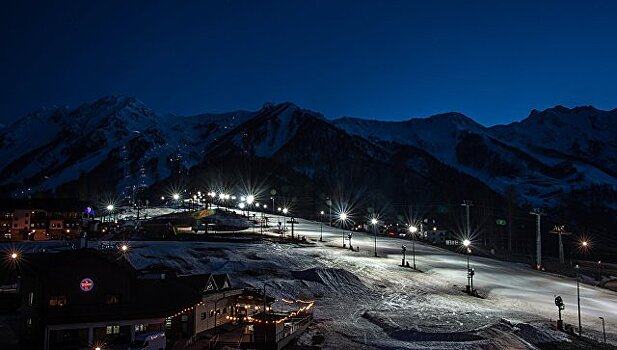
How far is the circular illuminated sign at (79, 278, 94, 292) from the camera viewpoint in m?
32.4

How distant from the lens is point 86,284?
32625mm

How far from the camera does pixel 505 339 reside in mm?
37219

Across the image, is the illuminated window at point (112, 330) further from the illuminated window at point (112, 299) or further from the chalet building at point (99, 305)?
the illuminated window at point (112, 299)

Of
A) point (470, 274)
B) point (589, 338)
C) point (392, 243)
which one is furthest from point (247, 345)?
point (392, 243)

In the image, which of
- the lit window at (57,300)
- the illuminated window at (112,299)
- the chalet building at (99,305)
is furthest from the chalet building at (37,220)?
the illuminated window at (112,299)

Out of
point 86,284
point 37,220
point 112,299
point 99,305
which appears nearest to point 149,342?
point 112,299

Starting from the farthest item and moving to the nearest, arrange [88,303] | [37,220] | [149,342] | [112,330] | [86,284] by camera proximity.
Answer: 1. [37,220]
2. [86,284]
3. [88,303]
4. [112,330]
5. [149,342]

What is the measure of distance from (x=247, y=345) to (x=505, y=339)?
20.5 meters

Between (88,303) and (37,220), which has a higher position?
(37,220)

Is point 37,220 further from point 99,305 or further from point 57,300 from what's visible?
point 99,305

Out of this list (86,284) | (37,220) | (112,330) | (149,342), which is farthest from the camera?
(37,220)

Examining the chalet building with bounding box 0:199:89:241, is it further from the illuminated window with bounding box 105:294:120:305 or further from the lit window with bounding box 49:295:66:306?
the illuminated window with bounding box 105:294:120:305

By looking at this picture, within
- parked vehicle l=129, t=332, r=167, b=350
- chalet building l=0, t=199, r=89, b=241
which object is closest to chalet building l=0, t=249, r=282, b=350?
parked vehicle l=129, t=332, r=167, b=350

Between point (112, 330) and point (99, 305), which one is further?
point (99, 305)
